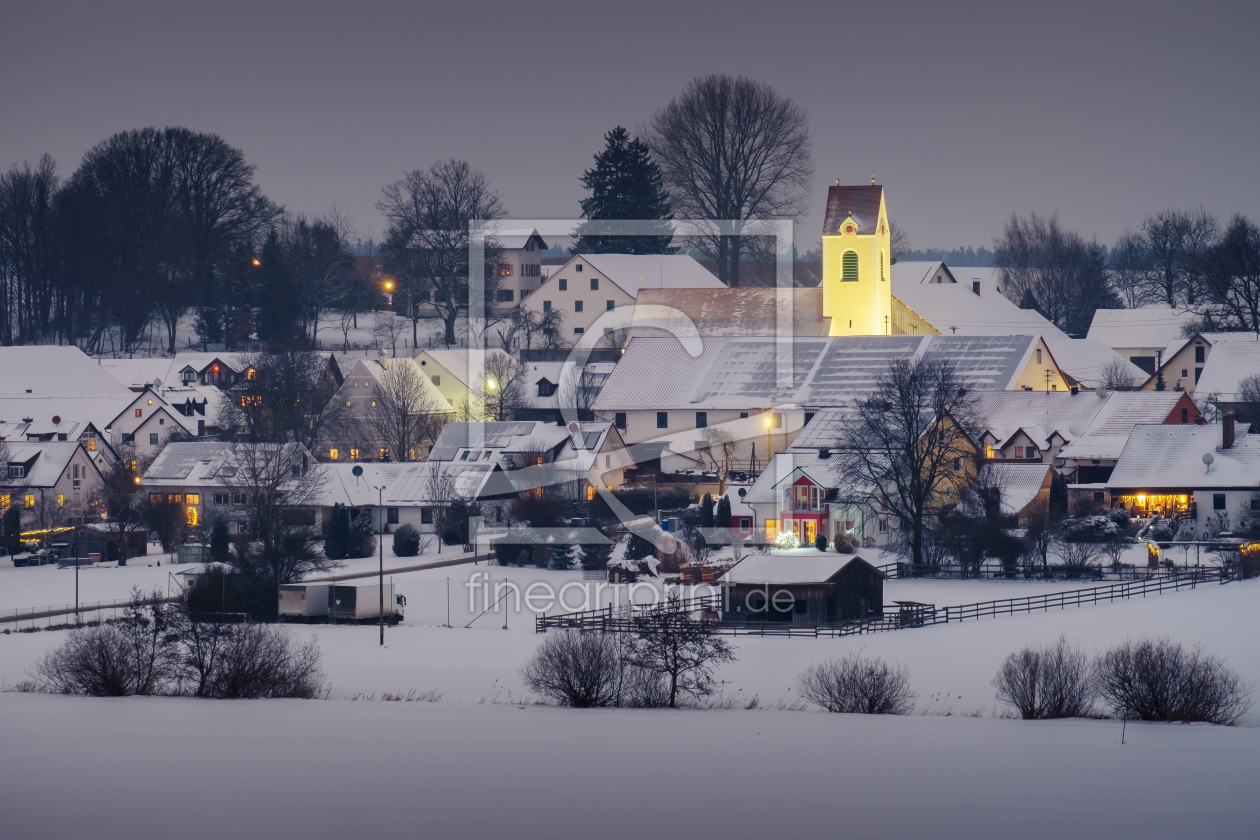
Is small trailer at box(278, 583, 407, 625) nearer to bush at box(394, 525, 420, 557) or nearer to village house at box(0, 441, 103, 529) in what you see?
bush at box(394, 525, 420, 557)

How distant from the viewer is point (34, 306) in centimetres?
8625

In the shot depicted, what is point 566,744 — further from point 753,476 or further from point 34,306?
point 34,306

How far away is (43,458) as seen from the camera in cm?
5416

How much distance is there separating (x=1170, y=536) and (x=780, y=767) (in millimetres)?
25961

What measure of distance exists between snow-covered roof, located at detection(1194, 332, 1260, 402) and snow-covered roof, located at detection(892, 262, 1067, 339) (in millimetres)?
11818

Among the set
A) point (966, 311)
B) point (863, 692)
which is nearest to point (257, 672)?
point (863, 692)

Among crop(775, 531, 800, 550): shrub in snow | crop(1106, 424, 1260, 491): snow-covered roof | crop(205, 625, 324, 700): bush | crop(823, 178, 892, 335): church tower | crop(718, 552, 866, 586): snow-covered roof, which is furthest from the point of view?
crop(823, 178, 892, 335): church tower

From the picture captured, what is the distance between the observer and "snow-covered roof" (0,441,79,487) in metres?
53.2

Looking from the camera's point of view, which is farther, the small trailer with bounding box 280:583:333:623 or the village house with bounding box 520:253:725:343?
the village house with bounding box 520:253:725:343

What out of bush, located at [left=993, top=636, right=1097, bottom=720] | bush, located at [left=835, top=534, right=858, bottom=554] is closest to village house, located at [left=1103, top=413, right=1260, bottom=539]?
bush, located at [left=835, top=534, right=858, bottom=554]

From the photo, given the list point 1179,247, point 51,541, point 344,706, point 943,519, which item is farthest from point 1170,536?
point 1179,247

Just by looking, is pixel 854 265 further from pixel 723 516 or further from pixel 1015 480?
pixel 723 516

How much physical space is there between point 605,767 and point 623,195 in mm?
64206

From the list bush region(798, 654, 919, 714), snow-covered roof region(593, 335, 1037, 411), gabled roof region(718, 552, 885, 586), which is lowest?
A: bush region(798, 654, 919, 714)
